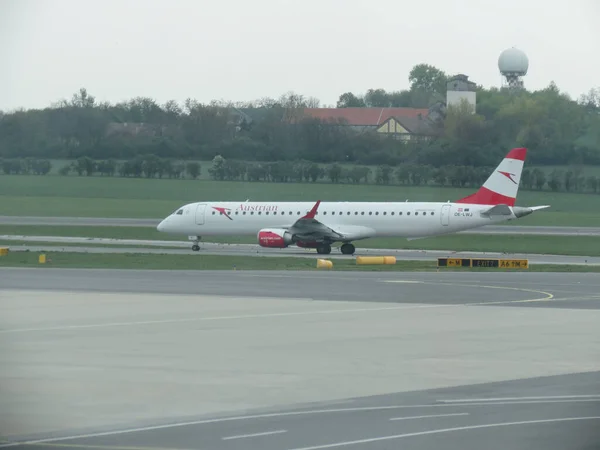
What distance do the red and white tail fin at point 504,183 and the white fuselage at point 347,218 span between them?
2.31 feet

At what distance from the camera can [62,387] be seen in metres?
16.9

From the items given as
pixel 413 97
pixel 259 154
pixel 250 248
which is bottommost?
pixel 250 248

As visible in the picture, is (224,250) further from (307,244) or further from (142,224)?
(142,224)

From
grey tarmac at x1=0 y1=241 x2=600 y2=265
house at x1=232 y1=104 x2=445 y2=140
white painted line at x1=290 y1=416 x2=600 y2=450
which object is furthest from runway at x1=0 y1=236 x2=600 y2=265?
white painted line at x1=290 y1=416 x2=600 y2=450

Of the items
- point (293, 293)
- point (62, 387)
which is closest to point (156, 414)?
point (62, 387)

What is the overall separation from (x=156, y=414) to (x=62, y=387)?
2.74 meters

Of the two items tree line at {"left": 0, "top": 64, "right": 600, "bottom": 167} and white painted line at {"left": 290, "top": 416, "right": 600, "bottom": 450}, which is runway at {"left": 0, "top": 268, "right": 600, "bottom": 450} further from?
tree line at {"left": 0, "top": 64, "right": 600, "bottom": 167}

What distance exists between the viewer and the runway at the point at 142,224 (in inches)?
2813

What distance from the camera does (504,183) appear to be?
55688 millimetres

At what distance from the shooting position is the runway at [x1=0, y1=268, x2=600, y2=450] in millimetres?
13648

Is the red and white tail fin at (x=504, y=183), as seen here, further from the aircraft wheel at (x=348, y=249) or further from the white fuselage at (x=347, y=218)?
the aircraft wheel at (x=348, y=249)

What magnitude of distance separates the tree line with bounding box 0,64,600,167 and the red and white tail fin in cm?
1368

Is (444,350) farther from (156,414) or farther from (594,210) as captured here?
(594,210)

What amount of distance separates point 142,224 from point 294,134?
45.5 ft
